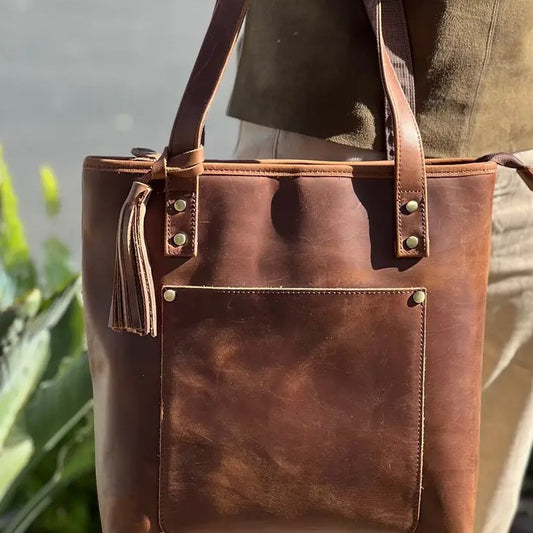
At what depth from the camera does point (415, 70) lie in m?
1.17

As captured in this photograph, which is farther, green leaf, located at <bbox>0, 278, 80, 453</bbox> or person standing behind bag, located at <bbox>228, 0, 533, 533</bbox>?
green leaf, located at <bbox>0, 278, 80, 453</bbox>

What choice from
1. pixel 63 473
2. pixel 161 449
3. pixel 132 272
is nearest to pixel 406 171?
pixel 132 272

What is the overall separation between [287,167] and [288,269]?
0.42 ft

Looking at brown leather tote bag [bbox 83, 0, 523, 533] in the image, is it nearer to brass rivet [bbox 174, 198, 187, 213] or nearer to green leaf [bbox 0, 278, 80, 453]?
brass rivet [bbox 174, 198, 187, 213]

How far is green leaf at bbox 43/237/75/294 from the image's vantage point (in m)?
2.27

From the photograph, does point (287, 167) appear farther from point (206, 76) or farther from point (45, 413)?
point (45, 413)

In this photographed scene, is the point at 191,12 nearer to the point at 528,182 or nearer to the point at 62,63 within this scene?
the point at 62,63

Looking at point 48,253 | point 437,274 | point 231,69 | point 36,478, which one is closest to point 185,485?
point 437,274

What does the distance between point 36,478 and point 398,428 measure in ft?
3.76

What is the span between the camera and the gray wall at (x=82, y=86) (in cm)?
282

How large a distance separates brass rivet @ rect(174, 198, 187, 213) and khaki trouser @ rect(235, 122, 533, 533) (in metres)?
0.22

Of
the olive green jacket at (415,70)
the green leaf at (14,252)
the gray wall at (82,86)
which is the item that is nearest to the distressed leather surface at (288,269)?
the olive green jacket at (415,70)

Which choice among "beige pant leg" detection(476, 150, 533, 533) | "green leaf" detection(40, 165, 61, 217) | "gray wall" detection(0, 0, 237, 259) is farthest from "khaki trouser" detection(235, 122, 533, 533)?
"gray wall" detection(0, 0, 237, 259)

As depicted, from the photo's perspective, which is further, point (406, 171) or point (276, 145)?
point (276, 145)
